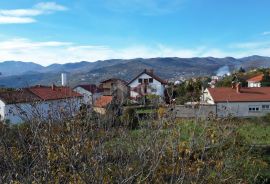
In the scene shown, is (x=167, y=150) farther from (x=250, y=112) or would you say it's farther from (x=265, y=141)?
(x=250, y=112)

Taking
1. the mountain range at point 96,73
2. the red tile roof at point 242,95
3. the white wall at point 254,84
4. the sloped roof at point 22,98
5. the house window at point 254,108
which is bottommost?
the house window at point 254,108

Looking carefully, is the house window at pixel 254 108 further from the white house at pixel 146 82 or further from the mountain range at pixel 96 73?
the white house at pixel 146 82

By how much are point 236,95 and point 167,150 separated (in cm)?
3634

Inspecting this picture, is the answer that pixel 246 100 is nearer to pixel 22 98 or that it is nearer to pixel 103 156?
pixel 22 98

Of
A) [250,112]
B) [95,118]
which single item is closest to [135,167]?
[95,118]

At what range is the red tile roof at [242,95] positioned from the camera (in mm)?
41312

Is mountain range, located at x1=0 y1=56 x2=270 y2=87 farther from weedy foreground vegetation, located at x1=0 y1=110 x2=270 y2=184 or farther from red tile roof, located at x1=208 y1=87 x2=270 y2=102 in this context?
red tile roof, located at x1=208 y1=87 x2=270 y2=102

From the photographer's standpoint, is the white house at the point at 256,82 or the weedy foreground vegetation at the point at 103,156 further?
the white house at the point at 256,82

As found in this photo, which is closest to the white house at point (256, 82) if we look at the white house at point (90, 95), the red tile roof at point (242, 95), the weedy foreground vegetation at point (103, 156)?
the red tile roof at point (242, 95)

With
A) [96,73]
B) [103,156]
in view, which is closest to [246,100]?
[103,156]

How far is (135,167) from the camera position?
6.12 meters

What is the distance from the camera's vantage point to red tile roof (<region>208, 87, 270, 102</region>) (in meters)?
41.3

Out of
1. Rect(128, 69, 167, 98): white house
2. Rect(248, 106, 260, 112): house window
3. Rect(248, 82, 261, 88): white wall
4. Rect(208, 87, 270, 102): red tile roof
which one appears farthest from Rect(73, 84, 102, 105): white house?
Rect(248, 82, 261, 88): white wall

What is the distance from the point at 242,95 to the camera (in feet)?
139
